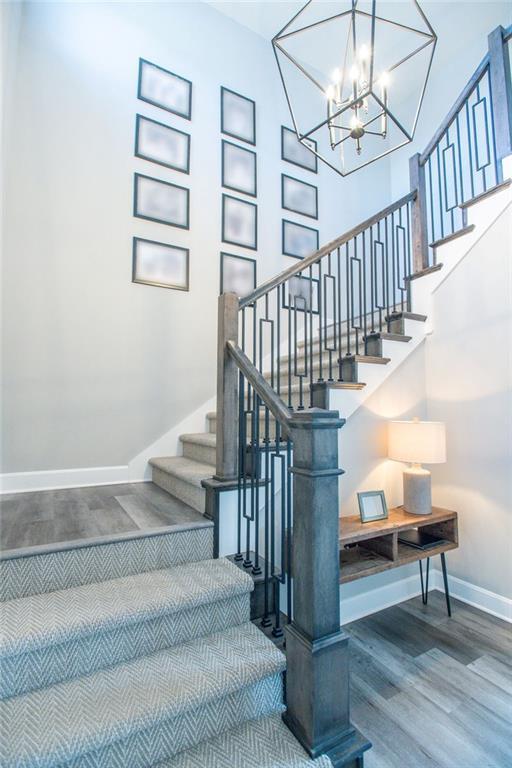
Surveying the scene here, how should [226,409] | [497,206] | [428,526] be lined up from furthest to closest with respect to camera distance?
1. [428,526]
2. [497,206]
3. [226,409]

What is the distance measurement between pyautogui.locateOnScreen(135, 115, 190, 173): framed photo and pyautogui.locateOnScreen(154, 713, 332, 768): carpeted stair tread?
11.8ft

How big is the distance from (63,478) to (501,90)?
12.4 ft

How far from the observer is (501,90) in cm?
231

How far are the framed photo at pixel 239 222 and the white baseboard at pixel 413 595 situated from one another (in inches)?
118

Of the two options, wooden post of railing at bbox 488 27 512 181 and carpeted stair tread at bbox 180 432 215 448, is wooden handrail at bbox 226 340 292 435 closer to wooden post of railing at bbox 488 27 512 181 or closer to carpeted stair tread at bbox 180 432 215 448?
carpeted stair tread at bbox 180 432 215 448

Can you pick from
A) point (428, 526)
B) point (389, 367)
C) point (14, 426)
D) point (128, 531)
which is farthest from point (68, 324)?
point (428, 526)

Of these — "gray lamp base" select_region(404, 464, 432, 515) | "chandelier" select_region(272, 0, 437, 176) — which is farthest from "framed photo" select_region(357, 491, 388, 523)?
"chandelier" select_region(272, 0, 437, 176)

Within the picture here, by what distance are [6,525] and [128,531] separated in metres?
0.61

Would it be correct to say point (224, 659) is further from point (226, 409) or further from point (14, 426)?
point (14, 426)

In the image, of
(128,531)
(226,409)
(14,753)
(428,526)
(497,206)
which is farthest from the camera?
(428,526)

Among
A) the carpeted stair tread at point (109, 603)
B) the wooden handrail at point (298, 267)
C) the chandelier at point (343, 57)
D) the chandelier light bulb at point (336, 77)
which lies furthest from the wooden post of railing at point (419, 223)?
the carpeted stair tread at point (109, 603)

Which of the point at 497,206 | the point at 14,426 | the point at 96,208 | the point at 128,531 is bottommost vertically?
the point at 128,531

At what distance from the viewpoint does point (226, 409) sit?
200 centimetres

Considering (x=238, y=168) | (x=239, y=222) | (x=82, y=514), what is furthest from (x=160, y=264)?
(x=82, y=514)
